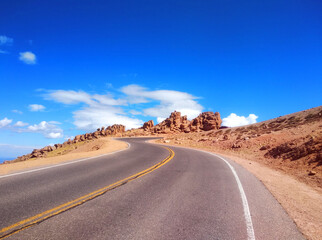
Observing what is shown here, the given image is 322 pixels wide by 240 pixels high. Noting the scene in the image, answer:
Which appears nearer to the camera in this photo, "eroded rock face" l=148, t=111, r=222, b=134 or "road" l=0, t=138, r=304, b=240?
"road" l=0, t=138, r=304, b=240

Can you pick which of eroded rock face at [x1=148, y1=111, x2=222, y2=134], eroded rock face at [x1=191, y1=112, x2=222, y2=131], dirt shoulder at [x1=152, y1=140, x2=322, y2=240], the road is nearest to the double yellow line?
the road

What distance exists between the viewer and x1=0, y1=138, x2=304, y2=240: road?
3727 mm

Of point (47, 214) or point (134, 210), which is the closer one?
point (47, 214)

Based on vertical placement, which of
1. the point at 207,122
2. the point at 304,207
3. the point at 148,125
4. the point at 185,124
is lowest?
the point at 304,207

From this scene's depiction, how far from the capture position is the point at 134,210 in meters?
4.66

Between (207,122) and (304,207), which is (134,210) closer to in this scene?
(304,207)

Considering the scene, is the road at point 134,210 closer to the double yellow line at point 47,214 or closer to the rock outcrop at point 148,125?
the double yellow line at point 47,214

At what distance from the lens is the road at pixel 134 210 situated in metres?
3.73

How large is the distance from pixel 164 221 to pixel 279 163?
14446mm

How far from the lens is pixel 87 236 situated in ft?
11.4

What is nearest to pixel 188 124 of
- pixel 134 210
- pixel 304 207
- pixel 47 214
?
pixel 304 207

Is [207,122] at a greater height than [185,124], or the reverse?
[207,122]

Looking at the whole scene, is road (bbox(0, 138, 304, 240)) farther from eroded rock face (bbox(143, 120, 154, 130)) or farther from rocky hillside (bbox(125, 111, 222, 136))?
eroded rock face (bbox(143, 120, 154, 130))

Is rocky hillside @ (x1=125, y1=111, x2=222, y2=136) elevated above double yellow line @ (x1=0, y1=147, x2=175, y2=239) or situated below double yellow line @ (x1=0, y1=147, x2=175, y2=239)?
above
